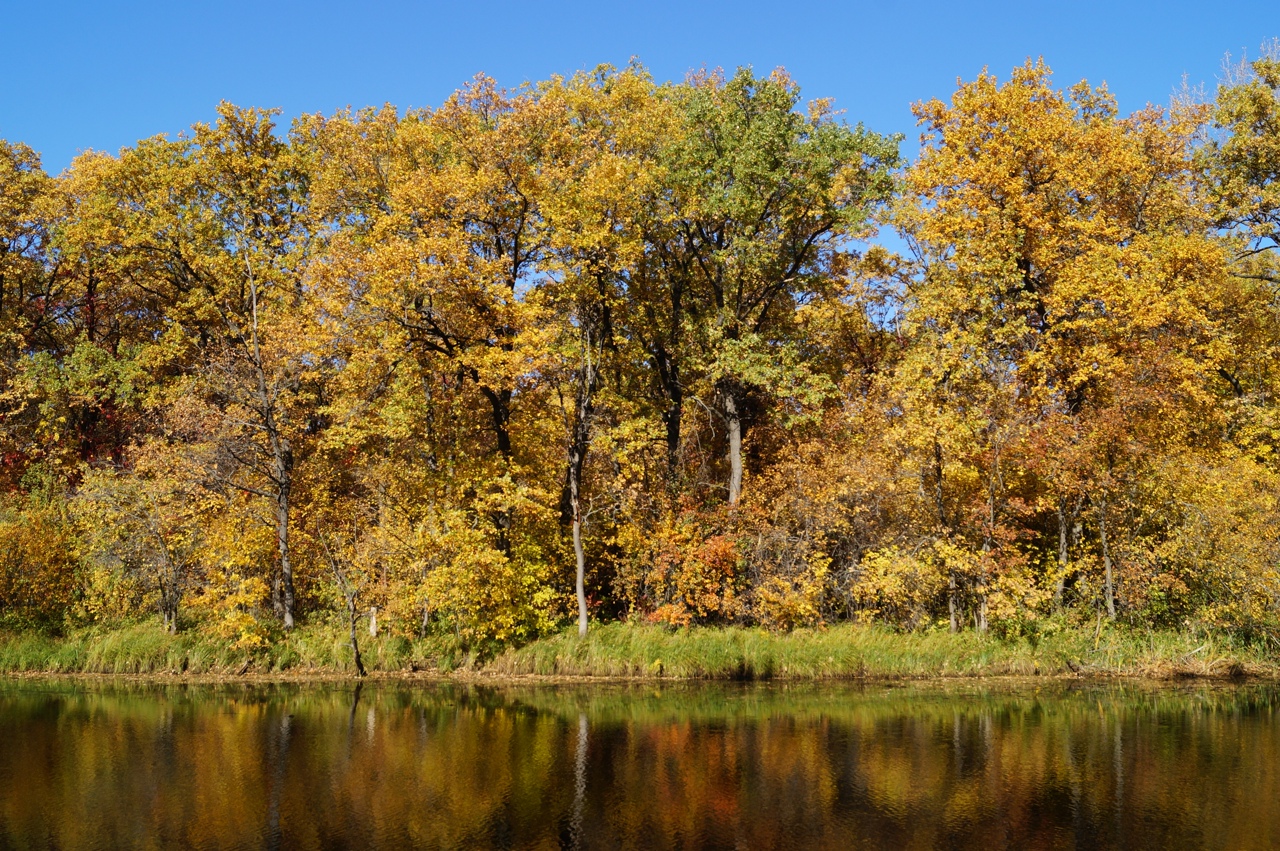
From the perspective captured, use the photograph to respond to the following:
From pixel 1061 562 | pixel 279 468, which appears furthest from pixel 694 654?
pixel 279 468

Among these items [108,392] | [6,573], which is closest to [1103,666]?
[6,573]

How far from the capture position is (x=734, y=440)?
31078 millimetres

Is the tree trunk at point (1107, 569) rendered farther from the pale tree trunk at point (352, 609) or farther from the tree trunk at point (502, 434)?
the pale tree trunk at point (352, 609)

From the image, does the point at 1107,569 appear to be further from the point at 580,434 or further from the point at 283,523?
the point at 283,523

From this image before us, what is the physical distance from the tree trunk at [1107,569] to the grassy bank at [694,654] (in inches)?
25.4

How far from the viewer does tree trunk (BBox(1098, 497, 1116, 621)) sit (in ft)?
82.6

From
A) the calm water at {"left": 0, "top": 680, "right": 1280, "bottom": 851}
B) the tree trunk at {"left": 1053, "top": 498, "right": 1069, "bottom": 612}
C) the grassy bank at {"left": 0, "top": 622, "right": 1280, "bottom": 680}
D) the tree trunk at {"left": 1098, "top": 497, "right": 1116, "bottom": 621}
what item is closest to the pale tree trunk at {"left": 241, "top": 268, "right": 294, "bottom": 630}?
the grassy bank at {"left": 0, "top": 622, "right": 1280, "bottom": 680}

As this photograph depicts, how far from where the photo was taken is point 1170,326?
1180 inches

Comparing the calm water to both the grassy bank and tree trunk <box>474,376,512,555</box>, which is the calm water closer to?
the grassy bank

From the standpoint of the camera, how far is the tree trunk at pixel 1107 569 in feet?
82.6

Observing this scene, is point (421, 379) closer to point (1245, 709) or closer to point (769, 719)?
point (769, 719)

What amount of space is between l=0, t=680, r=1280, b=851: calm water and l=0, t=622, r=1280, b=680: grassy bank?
180cm

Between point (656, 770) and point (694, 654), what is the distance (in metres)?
9.88

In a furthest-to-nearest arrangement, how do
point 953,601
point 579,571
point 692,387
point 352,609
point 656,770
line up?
point 692,387
point 579,571
point 953,601
point 352,609
point 656,770
